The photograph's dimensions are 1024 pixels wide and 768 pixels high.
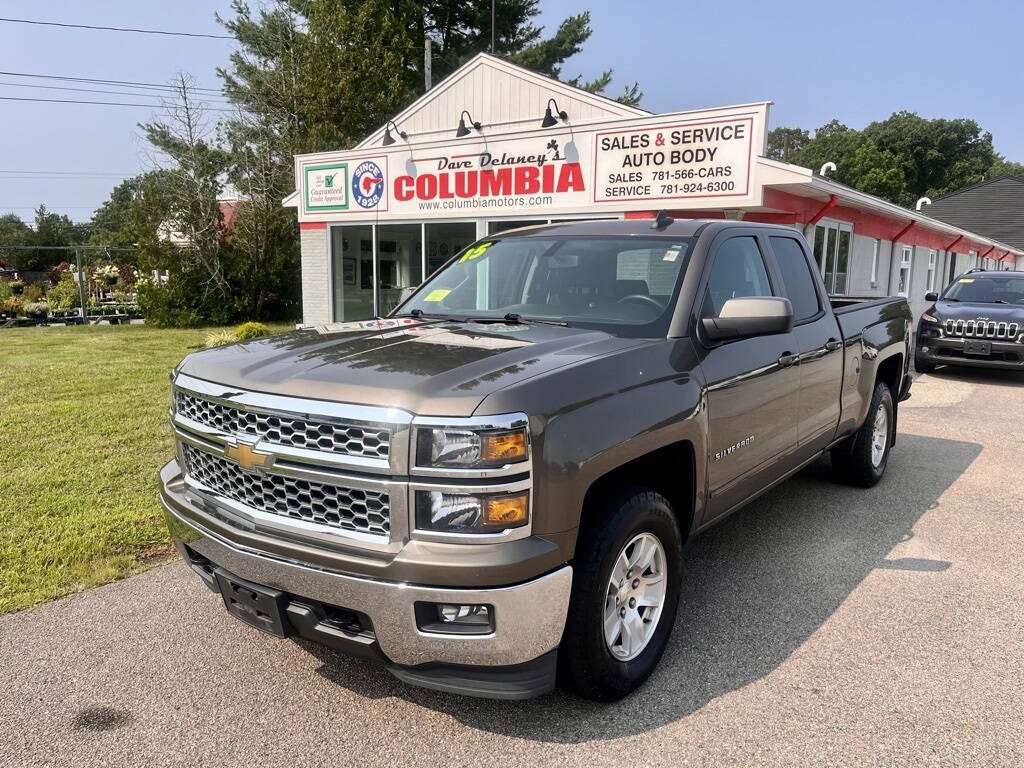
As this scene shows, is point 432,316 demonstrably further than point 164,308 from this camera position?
No

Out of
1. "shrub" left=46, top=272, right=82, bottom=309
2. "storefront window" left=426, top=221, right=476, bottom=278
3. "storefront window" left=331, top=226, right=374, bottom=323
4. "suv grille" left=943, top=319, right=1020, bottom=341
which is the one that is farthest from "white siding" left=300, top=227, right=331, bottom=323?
"suv grille" left=943, top=319, right=1020, bottom=341

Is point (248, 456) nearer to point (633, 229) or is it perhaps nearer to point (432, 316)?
point (432, 316)

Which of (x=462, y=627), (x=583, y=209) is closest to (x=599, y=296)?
(x=462, y=627)

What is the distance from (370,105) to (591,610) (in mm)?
24187

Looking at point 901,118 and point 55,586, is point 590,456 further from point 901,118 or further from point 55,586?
point 901,118

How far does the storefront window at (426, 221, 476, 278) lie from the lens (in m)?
15.0

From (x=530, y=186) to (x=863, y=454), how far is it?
9.26 meters

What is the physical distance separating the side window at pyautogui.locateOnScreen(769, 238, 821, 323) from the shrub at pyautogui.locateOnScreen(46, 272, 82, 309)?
24.7 meters

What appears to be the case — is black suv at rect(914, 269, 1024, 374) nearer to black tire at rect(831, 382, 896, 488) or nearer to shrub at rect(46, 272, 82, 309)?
black tire at rect(831, 382, 896, 488)

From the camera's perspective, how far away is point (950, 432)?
7.95 meters

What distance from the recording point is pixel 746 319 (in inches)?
126

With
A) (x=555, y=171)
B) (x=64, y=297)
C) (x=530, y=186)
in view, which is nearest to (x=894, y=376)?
(x=555, y=171)

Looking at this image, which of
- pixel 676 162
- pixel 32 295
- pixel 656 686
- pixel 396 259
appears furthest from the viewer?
pixel 32 295

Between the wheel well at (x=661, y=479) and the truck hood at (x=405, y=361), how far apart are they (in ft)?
1.52
